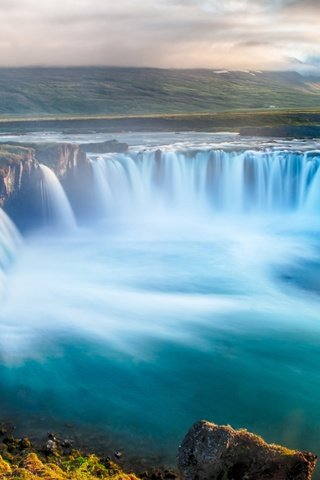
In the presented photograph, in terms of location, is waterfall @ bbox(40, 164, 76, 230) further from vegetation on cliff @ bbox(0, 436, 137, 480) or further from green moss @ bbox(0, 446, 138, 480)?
green moss @ bbox(0, 446, 138, 480)

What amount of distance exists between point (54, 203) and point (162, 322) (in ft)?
65.7

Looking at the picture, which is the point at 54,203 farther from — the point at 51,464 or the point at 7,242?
the point at 51,464

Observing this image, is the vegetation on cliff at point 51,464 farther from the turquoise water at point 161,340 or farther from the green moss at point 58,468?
the turquoise water at point 161,340

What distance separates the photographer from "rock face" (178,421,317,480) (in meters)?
11.7

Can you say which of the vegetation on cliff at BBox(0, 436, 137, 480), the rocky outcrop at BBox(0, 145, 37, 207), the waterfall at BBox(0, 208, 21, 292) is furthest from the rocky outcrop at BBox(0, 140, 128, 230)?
the vegetation on cliff at BBox(0, 436, 137, 480)

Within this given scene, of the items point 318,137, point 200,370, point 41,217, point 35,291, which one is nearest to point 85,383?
point 200,370

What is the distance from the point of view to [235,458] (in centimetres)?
1200

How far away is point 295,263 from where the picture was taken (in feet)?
112

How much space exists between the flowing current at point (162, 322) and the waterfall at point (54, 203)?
1.57 meters

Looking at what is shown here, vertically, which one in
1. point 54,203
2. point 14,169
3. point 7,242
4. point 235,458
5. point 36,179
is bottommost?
point 235,458

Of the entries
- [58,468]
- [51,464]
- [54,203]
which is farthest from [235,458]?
[54,203]

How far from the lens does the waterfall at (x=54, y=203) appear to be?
41219 millimetres

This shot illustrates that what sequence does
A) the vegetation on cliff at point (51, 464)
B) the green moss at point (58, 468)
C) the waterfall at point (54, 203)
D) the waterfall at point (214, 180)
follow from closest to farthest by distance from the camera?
the green moss at point (58, 468)
the vegetation on cliff at point (51, 464)
the waterfall at point (54, 203)
the waterfall at point (214, 180)

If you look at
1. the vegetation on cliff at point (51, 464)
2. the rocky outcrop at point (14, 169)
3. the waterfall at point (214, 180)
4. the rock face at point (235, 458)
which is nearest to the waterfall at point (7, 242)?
the rocky outcrop at point (14, 169)
